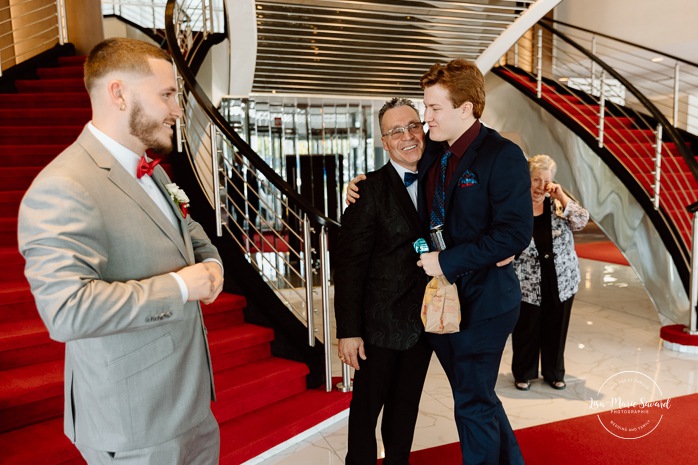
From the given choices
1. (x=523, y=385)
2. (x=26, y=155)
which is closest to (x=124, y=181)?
(x=523, y=385)

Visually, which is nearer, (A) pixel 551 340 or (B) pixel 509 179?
(B) pixel 509 179

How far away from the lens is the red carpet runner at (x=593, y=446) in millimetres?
2766

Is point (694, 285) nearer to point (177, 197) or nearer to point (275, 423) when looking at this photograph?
point (275, 423)

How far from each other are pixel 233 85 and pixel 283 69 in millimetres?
561

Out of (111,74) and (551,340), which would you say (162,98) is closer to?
(111,74)

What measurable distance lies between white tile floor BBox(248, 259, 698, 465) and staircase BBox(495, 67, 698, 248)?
3.46 ft

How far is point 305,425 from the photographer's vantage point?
314 centimetres

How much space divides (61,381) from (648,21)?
7.17 m

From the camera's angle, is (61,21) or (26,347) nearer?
(26,347)

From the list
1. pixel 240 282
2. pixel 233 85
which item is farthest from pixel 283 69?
pixel 240 282

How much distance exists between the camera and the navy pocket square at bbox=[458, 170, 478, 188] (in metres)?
2.03

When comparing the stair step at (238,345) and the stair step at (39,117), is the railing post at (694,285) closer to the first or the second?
the stair step at (238,345)

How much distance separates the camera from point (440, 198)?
2131 millimetres

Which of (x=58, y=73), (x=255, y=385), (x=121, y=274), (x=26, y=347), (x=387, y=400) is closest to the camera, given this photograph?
(x=121, y=274)
